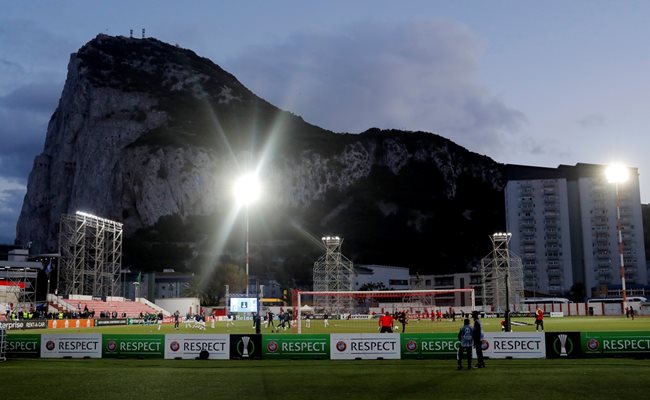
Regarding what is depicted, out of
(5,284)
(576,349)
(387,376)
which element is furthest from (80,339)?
(5,284)

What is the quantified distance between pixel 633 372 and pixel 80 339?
2609 centimetres

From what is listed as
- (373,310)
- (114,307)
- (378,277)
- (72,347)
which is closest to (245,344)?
(72,347)

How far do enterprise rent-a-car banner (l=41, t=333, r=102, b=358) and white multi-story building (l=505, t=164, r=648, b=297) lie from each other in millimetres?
160100

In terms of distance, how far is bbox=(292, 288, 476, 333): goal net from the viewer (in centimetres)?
6362

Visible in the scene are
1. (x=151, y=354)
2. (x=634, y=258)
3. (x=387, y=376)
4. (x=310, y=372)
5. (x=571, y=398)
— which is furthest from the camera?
(x=634, y=258)

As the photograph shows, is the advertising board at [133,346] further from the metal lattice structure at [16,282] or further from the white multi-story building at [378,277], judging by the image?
the white multi-story building at [378,277]

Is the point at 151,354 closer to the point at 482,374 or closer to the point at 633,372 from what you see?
the point at 482,374

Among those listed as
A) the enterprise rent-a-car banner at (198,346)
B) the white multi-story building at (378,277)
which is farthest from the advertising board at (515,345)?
the white multi-story building at (378,277)

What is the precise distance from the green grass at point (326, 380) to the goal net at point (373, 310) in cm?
2433

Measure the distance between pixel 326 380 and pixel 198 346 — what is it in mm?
11192

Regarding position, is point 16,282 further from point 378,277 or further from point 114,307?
point 378,277

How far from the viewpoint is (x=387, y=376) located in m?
22.8

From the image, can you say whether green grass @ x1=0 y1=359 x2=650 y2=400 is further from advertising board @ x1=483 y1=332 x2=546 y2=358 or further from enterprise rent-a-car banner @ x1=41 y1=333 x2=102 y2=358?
enterprise rent-a-car banner @ x1=41 y1=333 x2=102 y2=358

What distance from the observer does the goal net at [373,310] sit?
63625 mm
